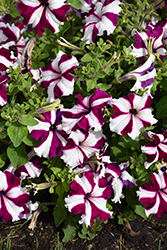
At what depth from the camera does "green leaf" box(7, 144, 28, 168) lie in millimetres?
1639

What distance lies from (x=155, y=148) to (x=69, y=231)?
0.83 metres


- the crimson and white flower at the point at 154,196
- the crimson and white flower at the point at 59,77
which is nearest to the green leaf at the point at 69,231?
the crimson and white flower at the point at 154,196

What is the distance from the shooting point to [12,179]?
5.67 ft

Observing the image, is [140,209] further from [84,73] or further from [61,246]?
[84,73]

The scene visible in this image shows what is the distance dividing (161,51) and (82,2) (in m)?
0.67

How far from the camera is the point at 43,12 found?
1.72 m

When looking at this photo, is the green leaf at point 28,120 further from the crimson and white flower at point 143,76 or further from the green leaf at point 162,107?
the green leaf at point 162,107

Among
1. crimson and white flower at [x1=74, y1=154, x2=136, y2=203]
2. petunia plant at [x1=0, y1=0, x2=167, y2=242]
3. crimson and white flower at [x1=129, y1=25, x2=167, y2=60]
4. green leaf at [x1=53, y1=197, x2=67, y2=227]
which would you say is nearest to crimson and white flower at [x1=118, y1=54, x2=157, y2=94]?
petunia plant at [x1=0, y1=0, x2=167, y2=242]

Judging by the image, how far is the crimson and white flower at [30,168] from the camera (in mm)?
1794

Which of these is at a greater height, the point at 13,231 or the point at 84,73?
the point at 84,73

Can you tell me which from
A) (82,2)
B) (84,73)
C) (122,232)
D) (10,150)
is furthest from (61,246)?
(82,2)

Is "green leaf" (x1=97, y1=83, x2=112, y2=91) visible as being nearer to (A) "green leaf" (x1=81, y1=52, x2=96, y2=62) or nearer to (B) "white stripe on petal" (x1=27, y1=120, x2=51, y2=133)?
(A) "green leaf" (x1=81, y1=52, x2=96, y2=62)

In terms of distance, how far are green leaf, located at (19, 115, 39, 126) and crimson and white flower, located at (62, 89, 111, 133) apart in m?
0.18

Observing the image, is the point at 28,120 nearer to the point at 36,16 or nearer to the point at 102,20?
the point at 36,16
